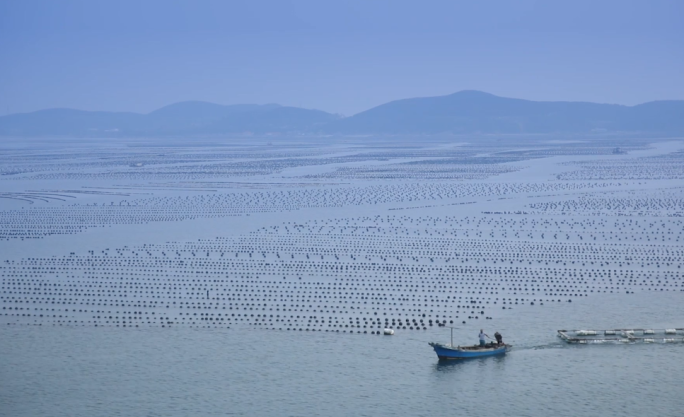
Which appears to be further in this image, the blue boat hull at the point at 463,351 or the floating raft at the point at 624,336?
the floating raft at the point at 624,336

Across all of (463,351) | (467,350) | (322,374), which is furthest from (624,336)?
(322,374)

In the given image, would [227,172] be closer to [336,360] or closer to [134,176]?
[134,176]

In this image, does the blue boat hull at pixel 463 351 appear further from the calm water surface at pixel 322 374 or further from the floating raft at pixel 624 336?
the floating raft at pixel 624 336

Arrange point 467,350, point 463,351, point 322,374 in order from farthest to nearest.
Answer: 1. point 467,350
2. point 463,351
3. point 322,374

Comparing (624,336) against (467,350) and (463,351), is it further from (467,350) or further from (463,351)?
(463,351)

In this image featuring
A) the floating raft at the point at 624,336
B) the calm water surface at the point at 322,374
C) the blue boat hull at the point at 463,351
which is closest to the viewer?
the calm water surface at the point at 322,374

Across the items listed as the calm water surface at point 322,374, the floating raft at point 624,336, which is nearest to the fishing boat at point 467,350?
the calm water surface at point 322,374

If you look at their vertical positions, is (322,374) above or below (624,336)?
below

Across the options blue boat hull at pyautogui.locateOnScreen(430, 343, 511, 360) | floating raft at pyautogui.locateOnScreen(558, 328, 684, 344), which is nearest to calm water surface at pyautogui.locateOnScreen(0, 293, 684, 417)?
blue boat hull at pyautogui.locateOnScreen(430, 343, 511, 360)
